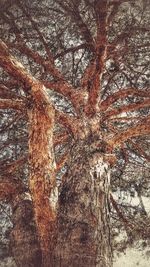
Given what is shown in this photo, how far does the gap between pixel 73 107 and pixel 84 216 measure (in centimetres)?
181

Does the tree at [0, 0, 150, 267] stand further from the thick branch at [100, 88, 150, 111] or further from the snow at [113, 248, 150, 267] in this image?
the snow at [113, 248, 150, 267]

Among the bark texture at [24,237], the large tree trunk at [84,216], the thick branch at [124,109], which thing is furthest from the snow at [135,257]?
the large tree trunk at [84,216]

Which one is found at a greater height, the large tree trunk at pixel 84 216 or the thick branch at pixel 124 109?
the thick branch at pixel 124 109

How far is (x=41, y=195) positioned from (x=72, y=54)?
2748 mm

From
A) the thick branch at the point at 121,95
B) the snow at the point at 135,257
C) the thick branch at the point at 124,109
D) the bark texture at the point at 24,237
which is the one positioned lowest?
the bark texture at the point at 24,237

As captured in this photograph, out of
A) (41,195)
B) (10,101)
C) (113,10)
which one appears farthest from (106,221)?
(113,10)

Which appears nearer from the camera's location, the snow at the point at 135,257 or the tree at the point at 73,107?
the tree at the point at 73,107

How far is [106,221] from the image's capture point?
3.66 m

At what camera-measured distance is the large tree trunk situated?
3.39m

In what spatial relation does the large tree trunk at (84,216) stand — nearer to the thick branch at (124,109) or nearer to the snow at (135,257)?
the thick branch at (124,109)

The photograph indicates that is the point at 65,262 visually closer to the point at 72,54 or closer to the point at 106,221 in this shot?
the point at 106,221

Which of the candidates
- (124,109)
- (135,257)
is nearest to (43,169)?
(124,109)

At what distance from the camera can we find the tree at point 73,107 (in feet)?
11.8

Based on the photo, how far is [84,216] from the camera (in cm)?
356
